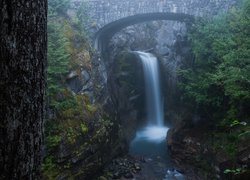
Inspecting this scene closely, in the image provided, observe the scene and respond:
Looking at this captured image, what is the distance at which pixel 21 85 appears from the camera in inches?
67.9

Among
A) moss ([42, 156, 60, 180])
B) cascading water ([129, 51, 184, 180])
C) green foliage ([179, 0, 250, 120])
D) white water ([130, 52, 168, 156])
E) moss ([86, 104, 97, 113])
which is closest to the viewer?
moss ([42, 156, 60, 180])

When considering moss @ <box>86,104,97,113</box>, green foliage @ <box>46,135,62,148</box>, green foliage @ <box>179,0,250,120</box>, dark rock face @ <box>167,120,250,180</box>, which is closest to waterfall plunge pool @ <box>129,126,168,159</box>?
dark rock face @ <box>167,120,250,180</box>

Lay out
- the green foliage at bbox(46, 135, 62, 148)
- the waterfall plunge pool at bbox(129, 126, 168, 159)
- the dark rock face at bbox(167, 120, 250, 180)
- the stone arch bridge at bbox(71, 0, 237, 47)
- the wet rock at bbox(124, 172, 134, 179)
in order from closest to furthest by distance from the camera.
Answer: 1. the green foliage at bbox(46, 135, 62, 148)
2. the dark rock face at bbox(167, 120, 250, 180)
3. the wet rock at bbox(124, 172, 134, 179)
4. the waterfall plunge pool at bbox(129, 126, 168, 159)
5. the stone arch bridge at bbox(71, 0, 237, 47)

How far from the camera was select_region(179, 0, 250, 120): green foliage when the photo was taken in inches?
413

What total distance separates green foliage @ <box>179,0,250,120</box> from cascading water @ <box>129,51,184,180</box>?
2930 millimetres

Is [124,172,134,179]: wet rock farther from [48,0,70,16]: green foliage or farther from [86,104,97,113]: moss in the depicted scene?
[48,0,70,16]: green foliage

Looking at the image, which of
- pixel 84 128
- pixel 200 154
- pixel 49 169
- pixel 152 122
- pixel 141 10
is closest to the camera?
pixel 49 169

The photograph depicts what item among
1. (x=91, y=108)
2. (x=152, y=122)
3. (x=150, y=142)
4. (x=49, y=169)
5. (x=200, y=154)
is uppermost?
(x=91, y=108)

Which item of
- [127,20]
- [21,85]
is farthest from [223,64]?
[21,85]

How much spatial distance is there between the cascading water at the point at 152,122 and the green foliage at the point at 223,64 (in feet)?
9.61

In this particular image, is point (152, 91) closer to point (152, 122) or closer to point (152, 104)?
point (152, 104)

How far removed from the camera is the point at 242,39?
445 inches

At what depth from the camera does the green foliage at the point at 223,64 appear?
34.4 feet

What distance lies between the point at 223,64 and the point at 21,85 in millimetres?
10173
